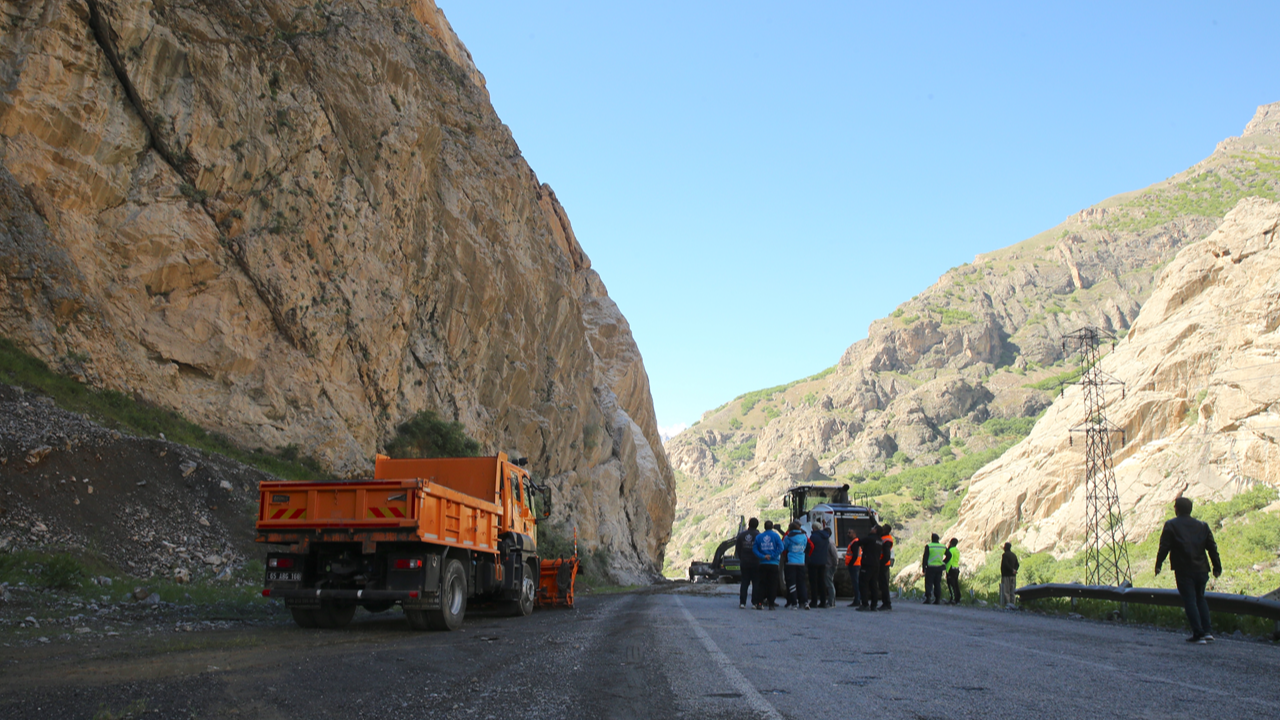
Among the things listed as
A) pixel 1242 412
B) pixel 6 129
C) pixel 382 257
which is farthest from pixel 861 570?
pixel 1242 412

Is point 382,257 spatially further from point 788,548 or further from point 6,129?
point 788,548

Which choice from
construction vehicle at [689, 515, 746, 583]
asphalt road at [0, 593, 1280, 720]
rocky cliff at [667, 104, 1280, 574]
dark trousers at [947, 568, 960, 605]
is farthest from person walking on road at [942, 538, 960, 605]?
rocky cliff at [667, 104, 1280, 574]

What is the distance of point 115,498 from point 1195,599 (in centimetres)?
1689

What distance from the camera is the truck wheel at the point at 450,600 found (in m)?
11.4

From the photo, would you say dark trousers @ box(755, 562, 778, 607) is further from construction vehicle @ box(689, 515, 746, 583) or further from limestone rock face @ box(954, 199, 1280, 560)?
limestone rock face @ box(954, 199, 1280, 560)

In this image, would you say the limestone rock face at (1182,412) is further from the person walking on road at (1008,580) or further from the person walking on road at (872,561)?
the person walking on road at (872,561)

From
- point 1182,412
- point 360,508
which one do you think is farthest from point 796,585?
point 1182,412

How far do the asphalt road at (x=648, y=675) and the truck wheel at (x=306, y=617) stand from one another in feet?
1.15

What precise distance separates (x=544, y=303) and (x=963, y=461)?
10441cm

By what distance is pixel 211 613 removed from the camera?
39.3 ft

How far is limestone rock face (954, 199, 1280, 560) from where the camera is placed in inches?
1821

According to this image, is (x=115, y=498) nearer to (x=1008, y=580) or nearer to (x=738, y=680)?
(x=738, y=680)

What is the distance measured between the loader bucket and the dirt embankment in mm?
5873

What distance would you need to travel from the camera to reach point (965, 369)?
16650cm
